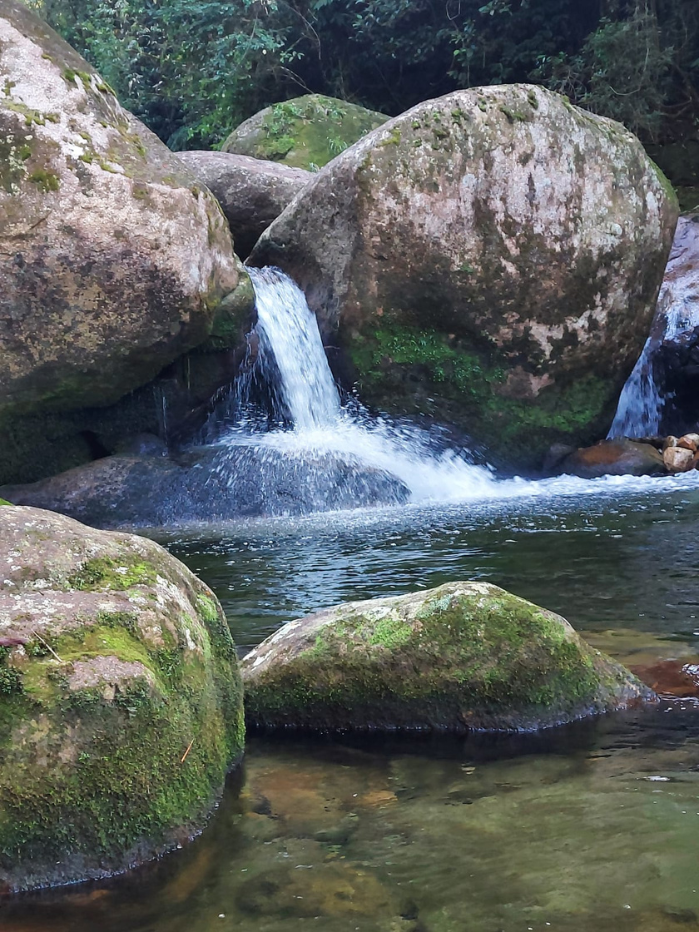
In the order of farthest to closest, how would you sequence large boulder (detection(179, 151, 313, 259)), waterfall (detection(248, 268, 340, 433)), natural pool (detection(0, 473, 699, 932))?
large boulder (detection(179, 151, 313, 259)) < waterfall (detection(248, 268, 340, 433)) < natural pool (detection(0, 473, 699, 932))

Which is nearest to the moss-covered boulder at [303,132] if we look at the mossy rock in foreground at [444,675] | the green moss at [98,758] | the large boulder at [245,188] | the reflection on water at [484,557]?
the large boulder at [245,188]

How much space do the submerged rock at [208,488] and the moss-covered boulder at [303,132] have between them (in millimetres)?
8445

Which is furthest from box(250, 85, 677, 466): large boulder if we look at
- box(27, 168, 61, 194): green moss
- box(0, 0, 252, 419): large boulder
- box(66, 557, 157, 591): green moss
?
box(66, 557, 157, 591): green moss

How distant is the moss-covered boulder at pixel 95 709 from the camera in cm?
249

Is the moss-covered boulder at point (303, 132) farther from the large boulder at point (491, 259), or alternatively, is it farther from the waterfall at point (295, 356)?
the waterfall at point (295, 356)

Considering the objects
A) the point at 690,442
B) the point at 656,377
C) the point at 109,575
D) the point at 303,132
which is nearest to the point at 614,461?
the point at 690,442

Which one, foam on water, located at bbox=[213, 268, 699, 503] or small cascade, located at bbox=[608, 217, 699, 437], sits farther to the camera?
small cascade, located at bbox=[608, 217, 699, 437]

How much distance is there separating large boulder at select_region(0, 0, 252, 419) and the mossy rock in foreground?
220 inches

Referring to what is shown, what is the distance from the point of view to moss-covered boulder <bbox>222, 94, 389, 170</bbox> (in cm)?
1661

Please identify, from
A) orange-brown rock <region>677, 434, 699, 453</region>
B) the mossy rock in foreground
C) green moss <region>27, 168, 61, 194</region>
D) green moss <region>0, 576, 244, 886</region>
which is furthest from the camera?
orange-brown rock <region>677, 434, 699, 453</region>

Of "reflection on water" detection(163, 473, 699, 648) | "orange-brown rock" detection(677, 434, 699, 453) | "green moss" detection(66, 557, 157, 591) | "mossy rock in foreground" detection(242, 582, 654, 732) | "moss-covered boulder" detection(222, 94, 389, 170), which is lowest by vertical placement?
"reflection on water" detection(163, 473, 699, 648)

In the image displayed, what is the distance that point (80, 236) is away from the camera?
27.5ft

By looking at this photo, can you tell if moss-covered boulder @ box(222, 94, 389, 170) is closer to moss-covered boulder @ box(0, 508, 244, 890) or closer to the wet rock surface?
the wet rock surface

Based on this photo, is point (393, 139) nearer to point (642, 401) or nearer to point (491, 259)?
point (491, 259)
